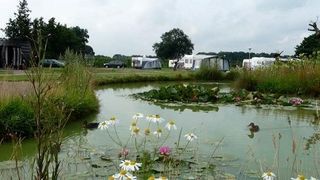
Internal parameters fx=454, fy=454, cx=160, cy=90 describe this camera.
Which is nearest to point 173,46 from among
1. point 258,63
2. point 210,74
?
point 258,63

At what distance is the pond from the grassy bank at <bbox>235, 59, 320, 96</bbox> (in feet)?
14.8

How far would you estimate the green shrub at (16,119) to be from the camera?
7.12 m

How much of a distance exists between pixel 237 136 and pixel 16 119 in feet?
11.6

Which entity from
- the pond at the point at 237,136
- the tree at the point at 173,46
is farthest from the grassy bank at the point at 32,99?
the tree at the point at 173,46

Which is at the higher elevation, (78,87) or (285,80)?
(285,80)

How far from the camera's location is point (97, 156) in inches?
216

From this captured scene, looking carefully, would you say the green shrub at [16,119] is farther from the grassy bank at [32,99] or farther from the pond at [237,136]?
the pond at [237,136]

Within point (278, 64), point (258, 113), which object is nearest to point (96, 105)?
point (258, 113)

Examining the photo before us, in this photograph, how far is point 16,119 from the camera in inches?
285

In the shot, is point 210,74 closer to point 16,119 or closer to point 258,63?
point 258,63

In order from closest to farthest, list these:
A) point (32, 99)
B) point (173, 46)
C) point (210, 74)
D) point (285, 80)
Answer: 1. point (32, 99)
2. point (285, 80)
3. point (210, 74)
4. point (173, 46)

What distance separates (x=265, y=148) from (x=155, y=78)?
2215cm

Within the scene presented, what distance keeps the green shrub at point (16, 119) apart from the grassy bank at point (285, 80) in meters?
10.7

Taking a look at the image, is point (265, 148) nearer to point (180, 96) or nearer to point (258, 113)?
point (258, 113)
